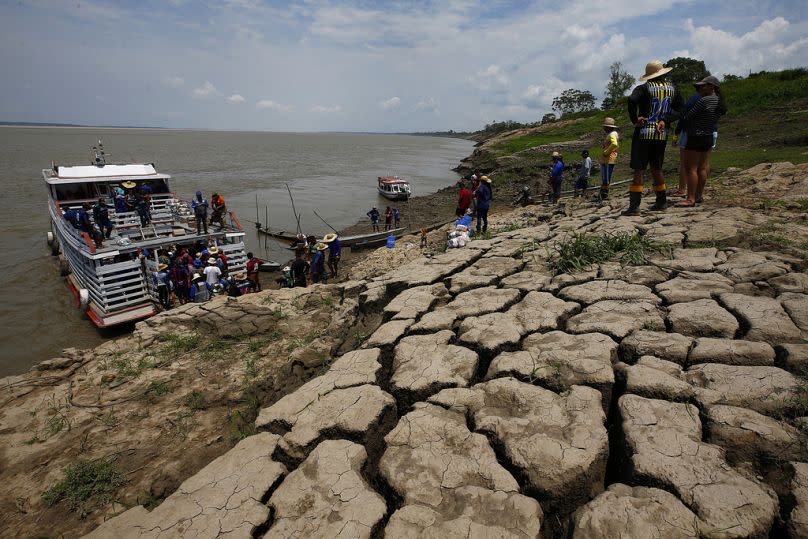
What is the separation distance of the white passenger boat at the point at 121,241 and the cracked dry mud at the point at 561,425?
8.09 metres

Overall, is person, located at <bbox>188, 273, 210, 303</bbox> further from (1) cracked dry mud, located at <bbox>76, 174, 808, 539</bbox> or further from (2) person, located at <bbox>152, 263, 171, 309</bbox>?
(1) cracked dry mud, located at <bbox>76, 174, 808, 539</bbox>

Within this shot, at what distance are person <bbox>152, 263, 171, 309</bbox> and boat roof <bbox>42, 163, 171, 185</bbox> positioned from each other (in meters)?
5.14

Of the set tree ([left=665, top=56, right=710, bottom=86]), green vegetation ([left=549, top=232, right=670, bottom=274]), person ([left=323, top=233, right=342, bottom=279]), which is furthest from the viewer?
tree ([left=665, top=56, right=710, bottom=86])

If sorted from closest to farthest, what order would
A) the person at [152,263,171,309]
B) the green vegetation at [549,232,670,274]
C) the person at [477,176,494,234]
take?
the green vegetation at [549,232,670,274] → the person at [477,176,494,234] → the person at [152,263,171,309]

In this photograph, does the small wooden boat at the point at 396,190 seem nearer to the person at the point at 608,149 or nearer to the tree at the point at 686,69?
the person at the point at 608,149

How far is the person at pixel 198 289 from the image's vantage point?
895 cm

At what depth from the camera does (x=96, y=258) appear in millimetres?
8711

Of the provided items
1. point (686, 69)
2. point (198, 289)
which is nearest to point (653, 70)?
point (198, 289)

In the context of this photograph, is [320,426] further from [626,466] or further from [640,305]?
[640,305]

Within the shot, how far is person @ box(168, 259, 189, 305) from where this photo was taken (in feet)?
29.7

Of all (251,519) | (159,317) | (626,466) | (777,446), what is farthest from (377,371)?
(159,317)

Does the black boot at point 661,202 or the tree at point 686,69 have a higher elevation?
the tree at point 686,69

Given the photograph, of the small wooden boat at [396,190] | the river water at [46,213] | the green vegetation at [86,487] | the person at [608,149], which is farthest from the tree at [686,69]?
the green vegetation at [86,487]

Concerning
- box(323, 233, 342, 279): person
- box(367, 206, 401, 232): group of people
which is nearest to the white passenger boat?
box(323, 233, 342, 279): person
